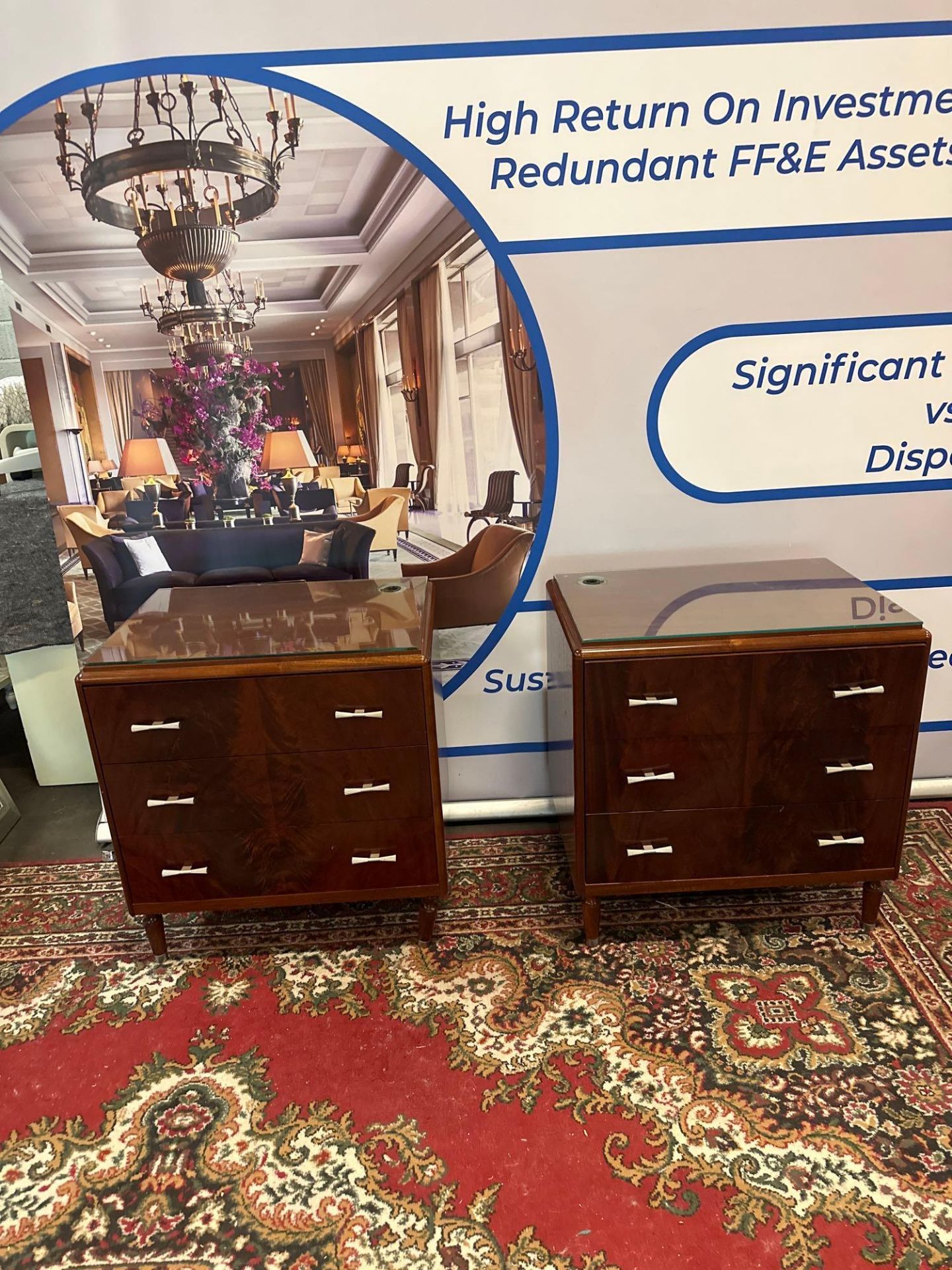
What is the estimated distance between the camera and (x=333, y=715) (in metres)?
2.01

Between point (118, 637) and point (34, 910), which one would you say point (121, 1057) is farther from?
point (118, 637)

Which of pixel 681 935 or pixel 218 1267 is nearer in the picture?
pixel 218 1267

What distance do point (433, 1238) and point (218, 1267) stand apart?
377 millimetres

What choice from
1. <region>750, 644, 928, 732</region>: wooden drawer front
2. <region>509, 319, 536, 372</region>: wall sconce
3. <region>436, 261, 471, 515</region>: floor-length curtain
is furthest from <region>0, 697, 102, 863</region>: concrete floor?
<region>750, 644, 928, 732</region>: wooden drawer front

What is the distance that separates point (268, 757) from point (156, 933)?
2.04ft

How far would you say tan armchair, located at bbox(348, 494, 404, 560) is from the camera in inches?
98.5

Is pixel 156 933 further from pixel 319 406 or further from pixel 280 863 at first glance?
pixel 319 406

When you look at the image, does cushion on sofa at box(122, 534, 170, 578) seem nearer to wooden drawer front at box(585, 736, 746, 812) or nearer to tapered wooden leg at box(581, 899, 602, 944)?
wooden drawer front at box(585, 736, 746, 812)

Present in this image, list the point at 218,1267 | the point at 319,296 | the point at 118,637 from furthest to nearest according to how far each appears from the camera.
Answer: the point at 319,296
the point at 118,637
the point at 218,1267

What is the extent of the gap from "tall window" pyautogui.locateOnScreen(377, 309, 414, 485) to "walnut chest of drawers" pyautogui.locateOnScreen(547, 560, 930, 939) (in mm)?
657

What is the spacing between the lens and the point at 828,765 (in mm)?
2062

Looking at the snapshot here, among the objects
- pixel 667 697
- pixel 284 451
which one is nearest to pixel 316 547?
pixel 284 451

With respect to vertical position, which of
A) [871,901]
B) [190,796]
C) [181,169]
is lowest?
[871,901]

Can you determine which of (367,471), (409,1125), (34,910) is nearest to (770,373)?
(367,471)
